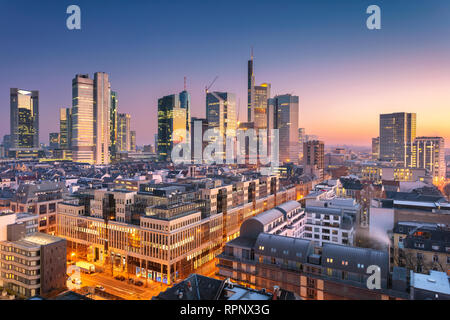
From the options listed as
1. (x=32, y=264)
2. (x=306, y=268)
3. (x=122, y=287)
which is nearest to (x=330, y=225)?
(x=306, y=268)

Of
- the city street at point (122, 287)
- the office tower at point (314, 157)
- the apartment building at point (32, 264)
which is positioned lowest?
the city street at point (122, 287)

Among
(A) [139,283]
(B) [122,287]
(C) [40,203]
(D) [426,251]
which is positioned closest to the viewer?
(D) [426,251]

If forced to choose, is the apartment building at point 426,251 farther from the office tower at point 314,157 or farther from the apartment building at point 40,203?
the office tower at point 314,157

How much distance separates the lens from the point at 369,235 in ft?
222

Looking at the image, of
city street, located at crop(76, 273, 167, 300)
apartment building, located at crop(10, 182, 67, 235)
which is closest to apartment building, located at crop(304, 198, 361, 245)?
city street, located at crop(76, 273, 167, 300)

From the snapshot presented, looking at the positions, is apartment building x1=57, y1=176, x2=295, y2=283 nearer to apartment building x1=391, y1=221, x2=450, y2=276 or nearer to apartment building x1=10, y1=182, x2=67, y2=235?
apartment building x1=10, y1=182, x2=67, y2=235

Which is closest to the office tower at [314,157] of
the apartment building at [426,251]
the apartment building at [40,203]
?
the apartment building at [426,251]

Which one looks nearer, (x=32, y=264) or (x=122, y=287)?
(x=32, y=264)

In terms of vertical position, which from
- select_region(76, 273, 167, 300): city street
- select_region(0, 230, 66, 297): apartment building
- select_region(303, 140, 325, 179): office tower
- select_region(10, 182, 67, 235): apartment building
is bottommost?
select_region(76, 273, 167, 300): city street

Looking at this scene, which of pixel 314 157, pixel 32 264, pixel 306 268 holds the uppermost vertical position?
pixel 314 157

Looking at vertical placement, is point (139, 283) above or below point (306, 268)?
below

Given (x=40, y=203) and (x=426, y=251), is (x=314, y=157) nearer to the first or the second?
(x=426, y=251)

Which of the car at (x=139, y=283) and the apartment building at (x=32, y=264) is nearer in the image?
the apartment building at (x=32, y=264)

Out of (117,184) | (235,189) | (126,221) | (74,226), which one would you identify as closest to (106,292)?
(126,221)
